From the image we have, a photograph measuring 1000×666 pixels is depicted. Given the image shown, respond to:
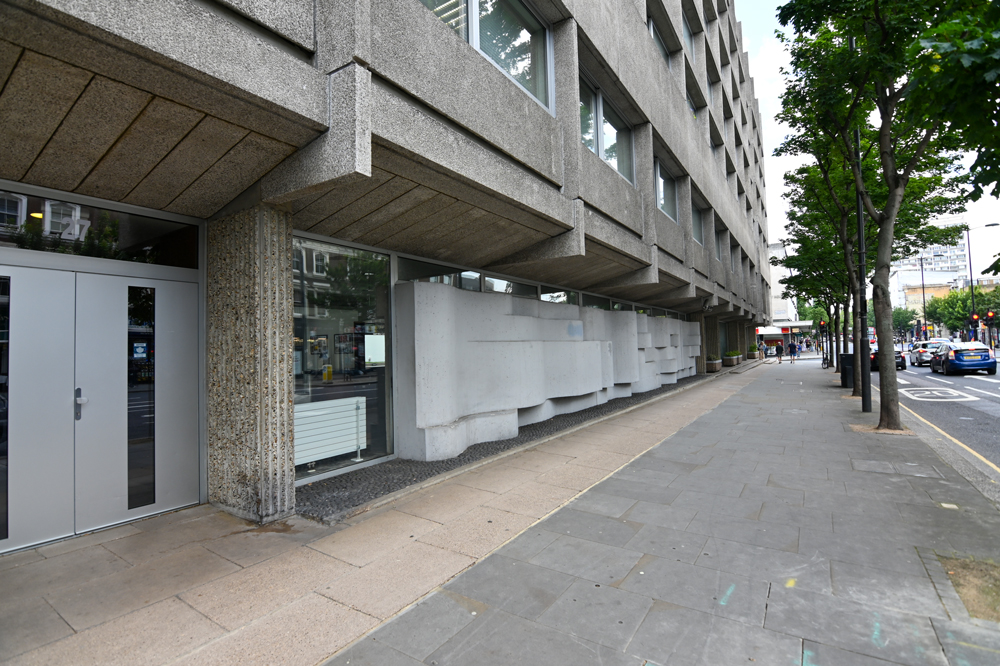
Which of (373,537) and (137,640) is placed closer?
A: (137,640)

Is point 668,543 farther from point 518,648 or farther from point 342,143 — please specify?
point 342,143

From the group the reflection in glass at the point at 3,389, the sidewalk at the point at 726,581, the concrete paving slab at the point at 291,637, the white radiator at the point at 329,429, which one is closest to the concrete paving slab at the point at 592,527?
the sidewalk at the point at 726,581

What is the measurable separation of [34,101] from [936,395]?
833 inches

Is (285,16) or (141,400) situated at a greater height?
(285,16)

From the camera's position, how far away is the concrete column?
15.6ft

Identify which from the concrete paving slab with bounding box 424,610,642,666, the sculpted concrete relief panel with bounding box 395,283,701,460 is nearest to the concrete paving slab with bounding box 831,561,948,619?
the concrete paving slab with bounding box 424,610,642,666

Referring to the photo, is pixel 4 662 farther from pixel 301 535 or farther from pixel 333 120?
pixel 333 120

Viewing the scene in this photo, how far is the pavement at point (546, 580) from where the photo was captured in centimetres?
286

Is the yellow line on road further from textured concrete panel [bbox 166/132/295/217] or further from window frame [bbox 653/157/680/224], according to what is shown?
textured concrete panel [bbox 166/132/295/217]

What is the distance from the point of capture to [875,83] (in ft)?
30.1

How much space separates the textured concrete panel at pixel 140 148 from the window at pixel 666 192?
466 inches

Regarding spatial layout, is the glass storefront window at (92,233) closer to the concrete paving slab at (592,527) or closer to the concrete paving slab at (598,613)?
the concrete paving slab at (592,527)

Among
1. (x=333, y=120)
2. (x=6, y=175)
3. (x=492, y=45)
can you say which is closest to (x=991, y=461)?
(x=492, y=45)

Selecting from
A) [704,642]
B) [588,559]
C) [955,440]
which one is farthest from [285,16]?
[955,440]
